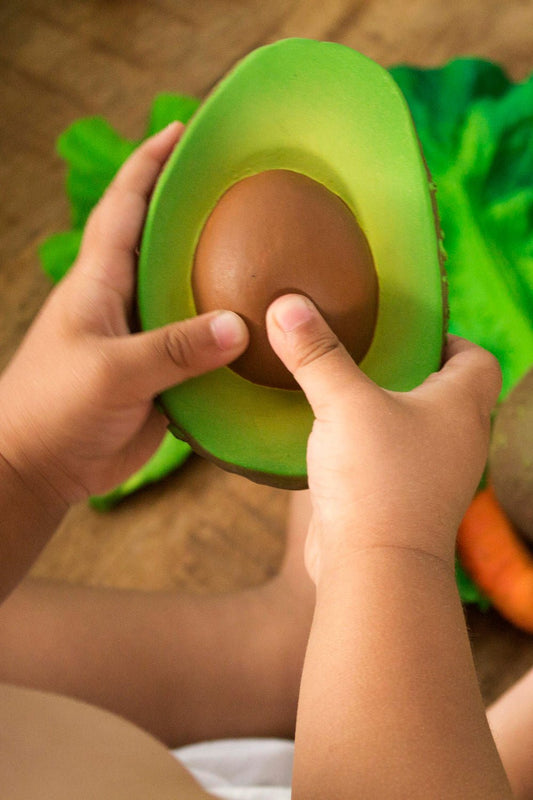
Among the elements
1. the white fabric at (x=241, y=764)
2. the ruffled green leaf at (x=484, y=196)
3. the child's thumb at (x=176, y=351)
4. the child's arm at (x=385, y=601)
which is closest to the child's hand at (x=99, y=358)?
the child's thumb at (x=176, y=351)

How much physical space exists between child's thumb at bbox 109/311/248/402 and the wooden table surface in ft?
1.42

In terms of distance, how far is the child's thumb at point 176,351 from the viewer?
52cm

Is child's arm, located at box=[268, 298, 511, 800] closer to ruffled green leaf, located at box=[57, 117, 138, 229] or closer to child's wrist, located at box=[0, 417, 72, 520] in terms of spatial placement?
child's wrist, located at box=[0, 417, 72, 520]

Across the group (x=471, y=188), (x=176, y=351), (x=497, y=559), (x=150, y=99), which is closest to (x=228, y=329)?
(x=176, y=351)

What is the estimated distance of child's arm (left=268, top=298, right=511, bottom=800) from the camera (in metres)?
0.39

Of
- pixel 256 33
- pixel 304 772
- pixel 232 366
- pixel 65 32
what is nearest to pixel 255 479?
pixel 232 366

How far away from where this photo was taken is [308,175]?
0.57 m

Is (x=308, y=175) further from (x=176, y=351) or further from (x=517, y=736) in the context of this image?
(x=517, y=736)

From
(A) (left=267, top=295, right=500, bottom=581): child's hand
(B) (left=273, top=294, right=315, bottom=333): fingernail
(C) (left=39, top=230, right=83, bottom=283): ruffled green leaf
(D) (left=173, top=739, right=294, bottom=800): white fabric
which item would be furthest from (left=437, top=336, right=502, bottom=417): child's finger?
(C) (left=39, top=230, right=83, bottom=283): ruffled green leaf

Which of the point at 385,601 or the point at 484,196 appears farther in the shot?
the point at 484,196

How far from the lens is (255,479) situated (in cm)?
56

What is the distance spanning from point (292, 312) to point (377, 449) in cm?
11

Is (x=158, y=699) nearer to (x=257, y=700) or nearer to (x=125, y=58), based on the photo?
(x=257, y=700)

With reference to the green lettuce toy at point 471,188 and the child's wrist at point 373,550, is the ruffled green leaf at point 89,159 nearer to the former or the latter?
the green lettuce toy at point 471,188
